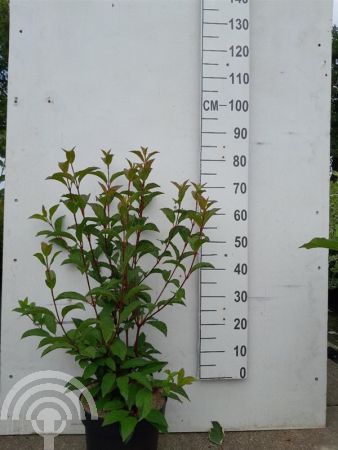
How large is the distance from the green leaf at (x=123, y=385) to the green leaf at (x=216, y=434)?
0.72m

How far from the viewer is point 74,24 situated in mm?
2104

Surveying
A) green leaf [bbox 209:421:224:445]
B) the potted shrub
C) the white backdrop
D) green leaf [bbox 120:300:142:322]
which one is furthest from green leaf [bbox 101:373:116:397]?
green leaf [bbox 209:421:224:445]

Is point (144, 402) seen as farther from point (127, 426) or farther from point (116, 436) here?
point (116, 436)

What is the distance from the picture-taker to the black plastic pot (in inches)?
69.1

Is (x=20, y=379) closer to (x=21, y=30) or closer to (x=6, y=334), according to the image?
(x=6, y=334)

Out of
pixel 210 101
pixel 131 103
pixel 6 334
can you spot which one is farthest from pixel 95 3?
pixel 6 334

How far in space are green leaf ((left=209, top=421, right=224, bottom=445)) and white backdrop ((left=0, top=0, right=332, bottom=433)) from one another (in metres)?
0.04

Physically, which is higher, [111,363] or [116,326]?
[116,326]

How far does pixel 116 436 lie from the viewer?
5.76 feet

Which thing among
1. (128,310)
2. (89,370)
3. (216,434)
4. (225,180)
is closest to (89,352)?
(89,370)

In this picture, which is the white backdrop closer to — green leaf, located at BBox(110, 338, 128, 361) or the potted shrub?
the potted shrub

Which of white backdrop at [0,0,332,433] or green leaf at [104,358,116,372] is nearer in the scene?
green leaf at [104,358,116,372]

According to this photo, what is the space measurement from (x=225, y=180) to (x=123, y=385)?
1.11 m

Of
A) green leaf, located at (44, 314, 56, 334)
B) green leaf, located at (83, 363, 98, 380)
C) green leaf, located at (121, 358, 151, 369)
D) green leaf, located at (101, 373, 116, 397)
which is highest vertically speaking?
green leaf, located at (44, 314, 56, 334)
